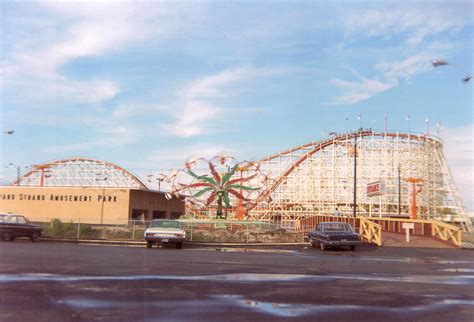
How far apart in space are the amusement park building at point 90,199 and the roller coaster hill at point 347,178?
14576 mm

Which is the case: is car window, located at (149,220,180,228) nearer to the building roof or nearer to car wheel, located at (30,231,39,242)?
car wheel, located at (30,231,39,242)

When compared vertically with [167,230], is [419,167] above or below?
above

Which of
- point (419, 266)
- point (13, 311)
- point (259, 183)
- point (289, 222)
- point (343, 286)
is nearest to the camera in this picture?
point (13, 311)

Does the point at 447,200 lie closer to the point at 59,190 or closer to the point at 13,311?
the point at 59,190

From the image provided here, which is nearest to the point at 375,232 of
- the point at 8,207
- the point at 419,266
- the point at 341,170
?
the point at 419,266

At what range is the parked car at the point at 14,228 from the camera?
25359mm

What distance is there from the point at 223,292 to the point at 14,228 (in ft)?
64.2

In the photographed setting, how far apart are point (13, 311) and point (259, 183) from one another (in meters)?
49.9

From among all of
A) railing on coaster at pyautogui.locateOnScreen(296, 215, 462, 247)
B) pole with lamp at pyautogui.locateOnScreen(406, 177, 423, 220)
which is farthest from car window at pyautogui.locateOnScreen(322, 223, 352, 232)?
pole with lamp at pyautogui.locateOnScreen(406, 177, 423, 220)

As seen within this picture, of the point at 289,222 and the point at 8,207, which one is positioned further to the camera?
the point at 8,207

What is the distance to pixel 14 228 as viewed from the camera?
25.4 metres

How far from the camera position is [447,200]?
6125cm

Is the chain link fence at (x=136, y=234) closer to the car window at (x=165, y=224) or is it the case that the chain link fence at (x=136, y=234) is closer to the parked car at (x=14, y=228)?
the parked car at (x=14, y=228)

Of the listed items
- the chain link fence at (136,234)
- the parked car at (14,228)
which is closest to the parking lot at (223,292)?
the parked car at (14,228)
